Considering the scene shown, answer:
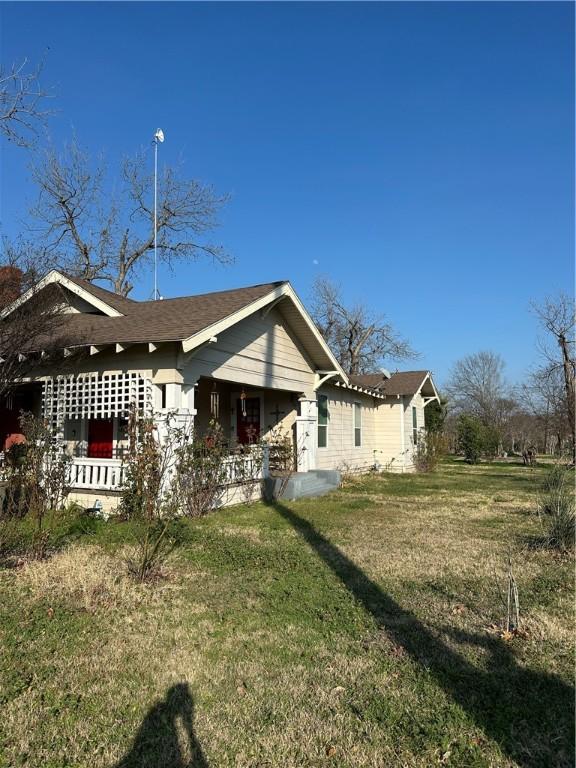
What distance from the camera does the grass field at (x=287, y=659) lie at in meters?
2.81

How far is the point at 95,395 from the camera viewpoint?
9781 mm

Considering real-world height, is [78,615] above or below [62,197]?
below

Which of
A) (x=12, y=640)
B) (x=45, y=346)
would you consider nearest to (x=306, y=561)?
(x=12, y=640)

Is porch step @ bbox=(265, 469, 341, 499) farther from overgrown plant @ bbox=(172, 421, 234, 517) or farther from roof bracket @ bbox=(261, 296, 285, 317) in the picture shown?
roof bracket @ bbox=(261, 296, 285, 317)

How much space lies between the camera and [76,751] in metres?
2.76

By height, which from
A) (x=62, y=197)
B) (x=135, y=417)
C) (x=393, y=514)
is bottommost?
(x=393, y=514)

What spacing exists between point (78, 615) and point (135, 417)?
15.0 feet

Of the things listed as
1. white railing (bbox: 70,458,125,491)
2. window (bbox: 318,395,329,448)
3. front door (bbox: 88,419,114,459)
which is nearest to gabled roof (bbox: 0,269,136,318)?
front door (bbox: 88,419,114,459)

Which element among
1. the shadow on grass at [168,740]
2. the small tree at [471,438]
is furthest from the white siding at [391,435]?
the shadow on grass at [168,740]

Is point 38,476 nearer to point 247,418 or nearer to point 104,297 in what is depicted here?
point 104,297

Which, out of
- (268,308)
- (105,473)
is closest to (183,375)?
(105,473)

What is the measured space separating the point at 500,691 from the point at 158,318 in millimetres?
8922

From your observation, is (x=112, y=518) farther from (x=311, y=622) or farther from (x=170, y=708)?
(x=170, y=708)

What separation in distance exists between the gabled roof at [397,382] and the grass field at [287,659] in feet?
43.6
